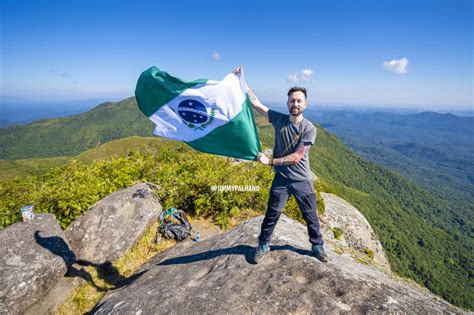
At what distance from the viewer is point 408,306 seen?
384cm

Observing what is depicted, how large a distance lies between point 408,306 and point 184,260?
4.68 m

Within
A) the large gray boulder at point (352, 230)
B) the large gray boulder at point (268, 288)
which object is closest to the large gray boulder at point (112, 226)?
the large gray boulder at point (268, 288)

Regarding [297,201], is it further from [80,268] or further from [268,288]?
[80,268]

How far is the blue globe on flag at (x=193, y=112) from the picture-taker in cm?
662

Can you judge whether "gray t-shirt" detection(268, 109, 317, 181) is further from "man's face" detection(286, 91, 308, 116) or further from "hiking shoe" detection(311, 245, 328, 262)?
"hiking shoe" detection(311, 245, 328, 262)

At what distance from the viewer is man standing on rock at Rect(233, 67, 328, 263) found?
5094 mm

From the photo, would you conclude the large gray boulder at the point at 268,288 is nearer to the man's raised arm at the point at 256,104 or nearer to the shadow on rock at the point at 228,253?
the shadow on rock at the point at 228,253

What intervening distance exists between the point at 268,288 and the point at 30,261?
5.75m

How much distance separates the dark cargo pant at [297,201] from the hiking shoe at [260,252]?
3.8 inches

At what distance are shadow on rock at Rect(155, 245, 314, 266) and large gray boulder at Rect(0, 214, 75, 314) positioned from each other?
8.45 ft

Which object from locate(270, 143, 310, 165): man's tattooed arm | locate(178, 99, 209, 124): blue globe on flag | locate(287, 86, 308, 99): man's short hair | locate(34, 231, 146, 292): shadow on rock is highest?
locate(287, 86, 308, 99): man's short hair

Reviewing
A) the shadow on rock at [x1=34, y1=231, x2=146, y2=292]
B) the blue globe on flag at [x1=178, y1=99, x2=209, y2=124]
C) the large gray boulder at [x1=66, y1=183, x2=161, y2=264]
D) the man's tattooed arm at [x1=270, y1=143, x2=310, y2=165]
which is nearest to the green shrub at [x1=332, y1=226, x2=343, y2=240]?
the man's tattooed arm at [x1=270, y1=143, x2=310, y2=165]

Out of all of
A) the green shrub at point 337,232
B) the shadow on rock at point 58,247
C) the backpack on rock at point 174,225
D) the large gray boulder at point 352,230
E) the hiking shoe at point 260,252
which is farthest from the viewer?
the large gray boulder at point 352,230

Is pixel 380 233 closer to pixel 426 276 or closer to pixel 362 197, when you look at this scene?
pixel 426 276
